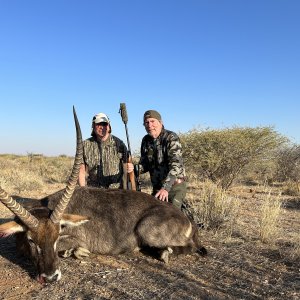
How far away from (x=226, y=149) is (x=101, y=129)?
7.53 meters

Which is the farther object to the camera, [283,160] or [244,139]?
[283,160]

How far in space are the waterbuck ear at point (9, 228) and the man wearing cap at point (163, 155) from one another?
115 inches

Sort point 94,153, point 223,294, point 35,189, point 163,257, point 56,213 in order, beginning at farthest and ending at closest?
1. point 35,189
2. point 94,153
3. point 163,257
4. point 56,213
5. point 223,294

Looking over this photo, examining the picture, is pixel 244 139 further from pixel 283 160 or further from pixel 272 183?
pixel 283 160

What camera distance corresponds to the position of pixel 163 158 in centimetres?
782

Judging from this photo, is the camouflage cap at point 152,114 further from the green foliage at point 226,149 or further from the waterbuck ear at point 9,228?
the green foliage at point 226,149

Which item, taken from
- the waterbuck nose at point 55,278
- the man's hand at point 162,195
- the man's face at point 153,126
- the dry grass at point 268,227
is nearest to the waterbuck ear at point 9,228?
the waterbuck nose at point 55,278

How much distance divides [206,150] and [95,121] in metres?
7.50

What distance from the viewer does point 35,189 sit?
14.7m

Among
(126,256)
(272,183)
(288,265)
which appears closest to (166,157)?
(126,256)

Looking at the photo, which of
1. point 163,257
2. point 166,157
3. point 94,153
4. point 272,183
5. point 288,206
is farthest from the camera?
point 272,183

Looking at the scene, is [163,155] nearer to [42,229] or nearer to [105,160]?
[105,160]

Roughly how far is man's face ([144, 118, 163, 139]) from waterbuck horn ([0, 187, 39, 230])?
11.1 ft

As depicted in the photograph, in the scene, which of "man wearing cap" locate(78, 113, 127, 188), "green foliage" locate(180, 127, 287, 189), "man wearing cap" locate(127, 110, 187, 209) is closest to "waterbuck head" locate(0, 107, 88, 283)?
"man wearing cap" locate(127, 110, 187, 209)
